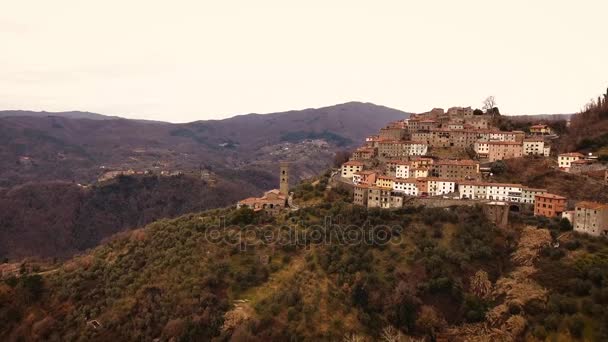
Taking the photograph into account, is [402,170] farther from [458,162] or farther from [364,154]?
[364,154]

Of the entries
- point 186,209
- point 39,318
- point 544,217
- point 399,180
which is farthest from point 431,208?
point 186,209

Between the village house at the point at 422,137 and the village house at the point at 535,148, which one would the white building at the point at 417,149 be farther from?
the village house at the point at 535,148

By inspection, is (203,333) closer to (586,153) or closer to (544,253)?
(544,253)

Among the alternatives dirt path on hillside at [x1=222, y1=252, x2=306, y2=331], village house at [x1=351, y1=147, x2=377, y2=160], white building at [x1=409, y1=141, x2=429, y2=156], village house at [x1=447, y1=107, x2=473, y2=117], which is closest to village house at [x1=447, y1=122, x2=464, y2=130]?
village house at [x1=447, y1=107, x2=473, y2=117]

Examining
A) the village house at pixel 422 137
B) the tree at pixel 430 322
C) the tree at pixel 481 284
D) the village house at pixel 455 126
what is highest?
the village house at pixel 455 126

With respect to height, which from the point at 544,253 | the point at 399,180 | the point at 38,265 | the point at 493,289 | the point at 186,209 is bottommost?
the point at 186,209

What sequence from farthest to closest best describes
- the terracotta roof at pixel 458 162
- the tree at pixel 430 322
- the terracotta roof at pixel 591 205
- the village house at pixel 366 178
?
1. the village house at pixel 366 178
2. the terracotta roof at pixel 458 162
3. the terracotta roof at pixel 591 205
4. the tree at pixel 430 322

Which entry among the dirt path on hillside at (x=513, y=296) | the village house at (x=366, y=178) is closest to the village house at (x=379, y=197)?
the village house at (x=366, y=178)

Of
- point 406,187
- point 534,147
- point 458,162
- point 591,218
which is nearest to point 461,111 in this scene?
point 534,147
